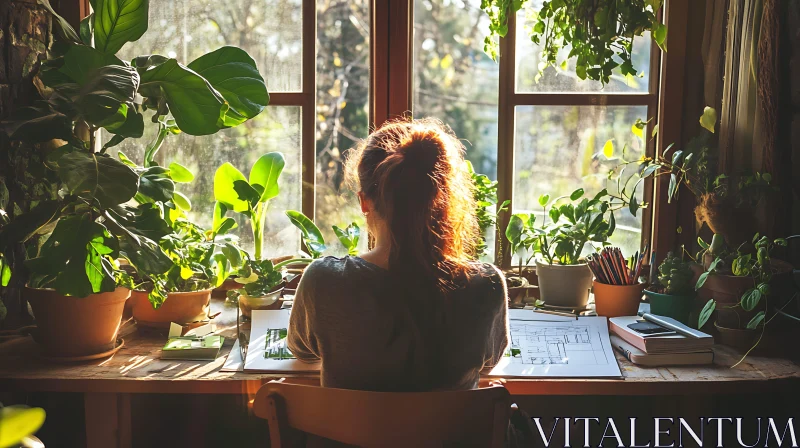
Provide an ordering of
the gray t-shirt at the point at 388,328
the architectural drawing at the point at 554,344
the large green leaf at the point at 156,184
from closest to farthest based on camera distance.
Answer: the gray t-shirt at the point at 388,328 → the large green leaf at the point at 156,184 → the architectural drawing at the point at 554,344

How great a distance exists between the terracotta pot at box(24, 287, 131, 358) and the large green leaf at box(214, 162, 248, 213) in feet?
1.82

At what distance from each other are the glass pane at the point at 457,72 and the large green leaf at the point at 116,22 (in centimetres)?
96

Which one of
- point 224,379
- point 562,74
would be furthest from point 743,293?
point 224,379

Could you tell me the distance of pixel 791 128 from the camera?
2.09m

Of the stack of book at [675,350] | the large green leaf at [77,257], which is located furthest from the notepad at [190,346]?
the stack of book at [675,350]

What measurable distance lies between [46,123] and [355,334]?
892 mm

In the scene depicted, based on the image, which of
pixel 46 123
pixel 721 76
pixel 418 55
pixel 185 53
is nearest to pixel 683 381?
pixel 721 76

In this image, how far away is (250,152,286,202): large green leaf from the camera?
7.43 ft

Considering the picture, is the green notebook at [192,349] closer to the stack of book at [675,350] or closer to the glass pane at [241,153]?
the glass pane at [241,153]

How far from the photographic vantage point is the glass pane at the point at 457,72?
2.36m

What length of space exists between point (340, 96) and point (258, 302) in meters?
0.77

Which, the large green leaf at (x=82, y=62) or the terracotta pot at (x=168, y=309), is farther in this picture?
the terracotta pot at (x=168, y=309)

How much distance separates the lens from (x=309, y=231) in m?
2.29

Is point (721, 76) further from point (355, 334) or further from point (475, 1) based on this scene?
point (355, 334)
